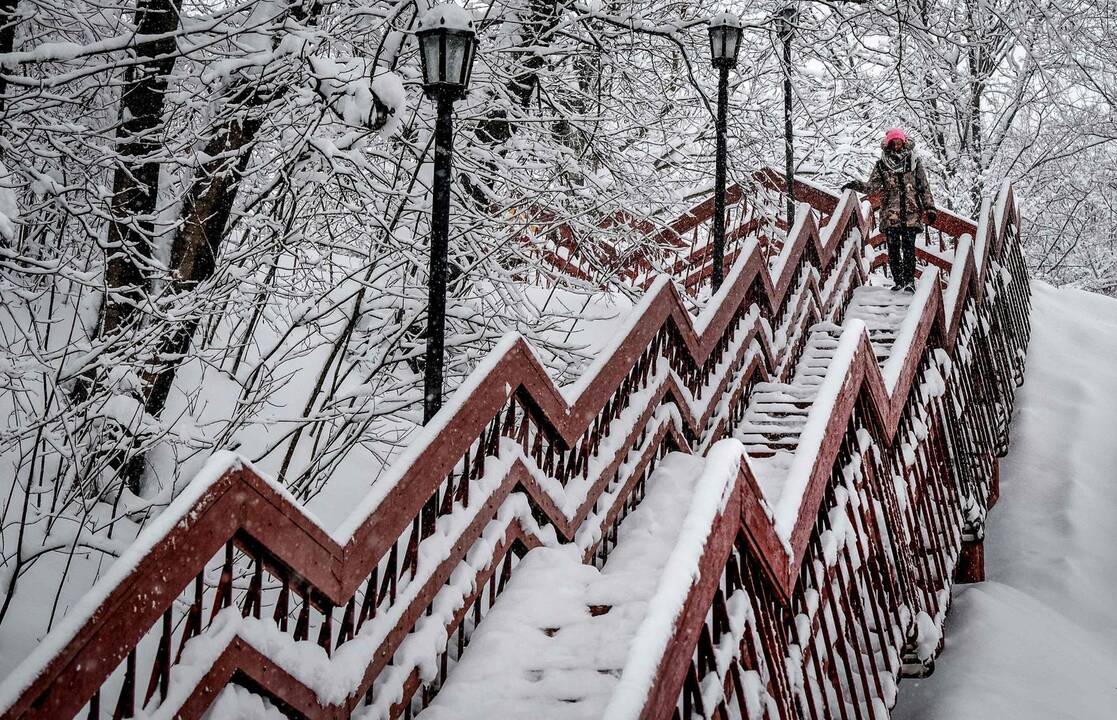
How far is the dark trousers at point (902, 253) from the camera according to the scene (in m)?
11.7

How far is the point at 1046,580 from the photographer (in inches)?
305

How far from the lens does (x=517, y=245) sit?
8539 millimetres

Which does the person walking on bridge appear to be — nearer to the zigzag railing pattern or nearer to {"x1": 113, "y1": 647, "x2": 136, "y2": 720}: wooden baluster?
the zigzag railing pattern

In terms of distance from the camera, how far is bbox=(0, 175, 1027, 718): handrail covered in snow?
9.57ft

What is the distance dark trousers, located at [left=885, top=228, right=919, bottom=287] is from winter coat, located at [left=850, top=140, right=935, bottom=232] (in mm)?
195

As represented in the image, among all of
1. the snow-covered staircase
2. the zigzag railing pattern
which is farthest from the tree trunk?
the zigzag railing pattern

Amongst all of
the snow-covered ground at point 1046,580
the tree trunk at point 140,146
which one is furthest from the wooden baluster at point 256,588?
the snow-covered ground at point 1046,580

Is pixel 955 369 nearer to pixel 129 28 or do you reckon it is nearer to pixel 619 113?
pixel 619 113

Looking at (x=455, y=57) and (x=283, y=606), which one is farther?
(x=455, y=57)

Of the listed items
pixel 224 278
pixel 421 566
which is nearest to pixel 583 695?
pixel 421 566

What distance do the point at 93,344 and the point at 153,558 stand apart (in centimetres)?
378

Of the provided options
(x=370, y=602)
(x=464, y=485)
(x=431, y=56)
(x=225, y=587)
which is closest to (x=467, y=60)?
(x=431, y=56)

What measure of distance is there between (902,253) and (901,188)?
0.90 meters

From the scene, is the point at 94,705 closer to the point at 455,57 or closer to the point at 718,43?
the point at 455,57
